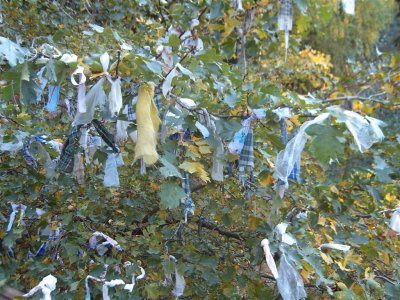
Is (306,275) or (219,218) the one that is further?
(219,218)

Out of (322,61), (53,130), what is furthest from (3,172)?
(322,61)

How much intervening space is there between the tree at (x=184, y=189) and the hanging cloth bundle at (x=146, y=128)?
0.05 meters

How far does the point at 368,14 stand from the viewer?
31.0 ft

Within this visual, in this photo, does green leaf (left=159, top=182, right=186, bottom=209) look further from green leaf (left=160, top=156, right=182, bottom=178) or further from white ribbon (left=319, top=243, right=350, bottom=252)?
white ribbon (left=319, top=243, right=350, bottom=252)

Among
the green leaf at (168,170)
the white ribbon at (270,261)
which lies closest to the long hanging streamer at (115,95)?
the green leaf at (168,170)

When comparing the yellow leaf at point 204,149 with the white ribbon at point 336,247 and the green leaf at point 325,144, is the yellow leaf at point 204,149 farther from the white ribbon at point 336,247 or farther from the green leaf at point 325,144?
the white ribbon at point 336,247

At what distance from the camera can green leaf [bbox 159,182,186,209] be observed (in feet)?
4.47

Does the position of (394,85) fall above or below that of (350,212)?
above

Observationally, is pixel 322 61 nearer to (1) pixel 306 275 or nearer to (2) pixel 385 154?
(2) pixel 385 154

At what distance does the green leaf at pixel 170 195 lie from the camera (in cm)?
136

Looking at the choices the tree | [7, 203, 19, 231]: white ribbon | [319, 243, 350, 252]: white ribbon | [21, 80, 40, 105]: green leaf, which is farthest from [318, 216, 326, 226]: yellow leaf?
[7, 203, 19, 231]: white ribbon

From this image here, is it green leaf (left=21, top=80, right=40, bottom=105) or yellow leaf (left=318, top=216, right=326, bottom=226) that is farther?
yellow leaf (left=318, top=216, right=326, bottom=226)

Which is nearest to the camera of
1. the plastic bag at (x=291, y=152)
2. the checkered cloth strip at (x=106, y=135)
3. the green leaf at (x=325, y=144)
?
the green leaf at (x=325, y=144)

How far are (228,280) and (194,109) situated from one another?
651mm
